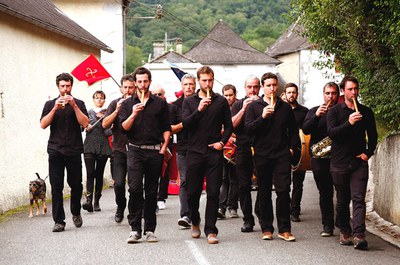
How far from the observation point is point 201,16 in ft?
356

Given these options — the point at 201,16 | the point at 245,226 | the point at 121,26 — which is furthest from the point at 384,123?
the point at 201,16

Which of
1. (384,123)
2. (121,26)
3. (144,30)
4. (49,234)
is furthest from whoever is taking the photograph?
(144,30)

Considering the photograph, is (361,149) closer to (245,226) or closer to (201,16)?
(245,226)

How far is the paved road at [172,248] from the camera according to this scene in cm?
1013

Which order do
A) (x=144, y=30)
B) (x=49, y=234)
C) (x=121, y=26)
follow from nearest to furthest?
1. (x=49, y=234)
2. (x=121, y=26)
3. (x=144, y=30)

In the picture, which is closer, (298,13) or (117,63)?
(298,13)

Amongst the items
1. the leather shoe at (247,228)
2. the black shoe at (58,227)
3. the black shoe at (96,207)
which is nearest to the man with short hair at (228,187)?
the leather shoe at (247,228)

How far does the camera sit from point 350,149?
37.8ft

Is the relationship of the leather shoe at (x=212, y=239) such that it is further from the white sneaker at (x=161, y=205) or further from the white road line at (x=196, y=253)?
the white sneaker at (x=161, y=205)

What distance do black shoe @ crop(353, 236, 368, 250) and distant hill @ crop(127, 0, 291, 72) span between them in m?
76.2

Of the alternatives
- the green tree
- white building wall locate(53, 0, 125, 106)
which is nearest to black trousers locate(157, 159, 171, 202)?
the green tree

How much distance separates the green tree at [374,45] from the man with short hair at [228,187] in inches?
90.8

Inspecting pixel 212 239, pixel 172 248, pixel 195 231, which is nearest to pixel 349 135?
pixel 212 239

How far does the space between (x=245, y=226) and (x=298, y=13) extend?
835 cm
